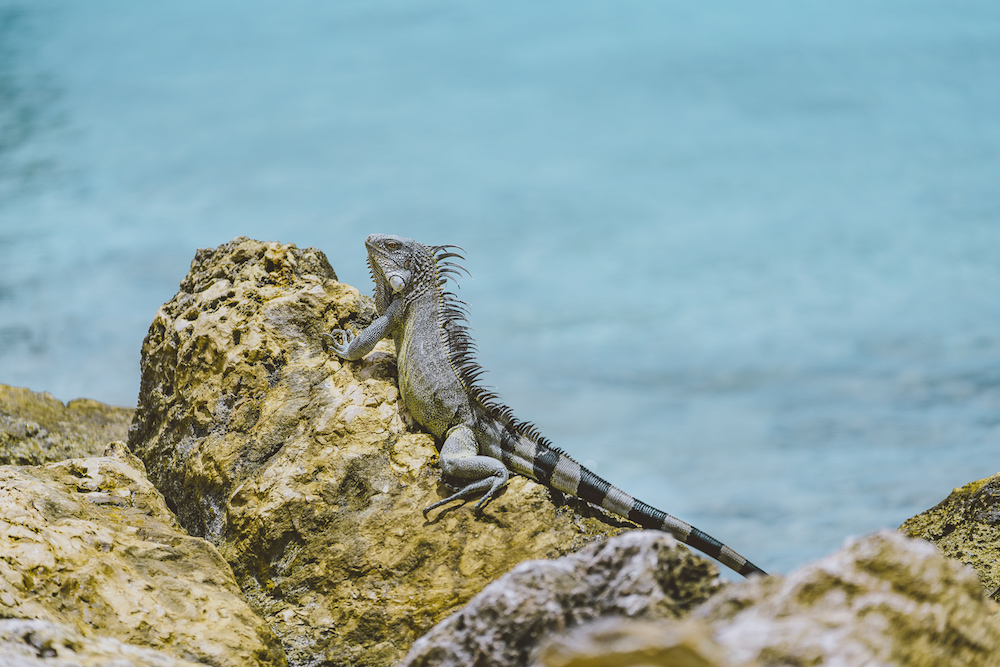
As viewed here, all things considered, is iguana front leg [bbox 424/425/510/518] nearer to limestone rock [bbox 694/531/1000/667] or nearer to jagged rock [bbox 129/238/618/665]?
jagged rock [bbox 129/238/618/665]

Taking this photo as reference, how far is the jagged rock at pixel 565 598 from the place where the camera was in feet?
7.82

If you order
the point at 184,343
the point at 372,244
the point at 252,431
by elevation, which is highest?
the point at 372,244

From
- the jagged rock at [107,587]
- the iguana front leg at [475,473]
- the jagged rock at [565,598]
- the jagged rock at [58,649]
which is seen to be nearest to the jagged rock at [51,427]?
the jagged rock at [107,587]

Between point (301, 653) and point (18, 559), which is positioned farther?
point (301, 653)

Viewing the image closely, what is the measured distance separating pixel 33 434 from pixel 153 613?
13.0ft

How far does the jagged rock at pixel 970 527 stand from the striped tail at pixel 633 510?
1.22 m

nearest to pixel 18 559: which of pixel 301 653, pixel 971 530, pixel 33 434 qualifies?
pixel 301 653

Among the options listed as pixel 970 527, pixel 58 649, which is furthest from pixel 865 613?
pixel 970 527

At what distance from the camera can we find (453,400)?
196 inches

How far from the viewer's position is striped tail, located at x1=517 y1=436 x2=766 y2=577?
461cm

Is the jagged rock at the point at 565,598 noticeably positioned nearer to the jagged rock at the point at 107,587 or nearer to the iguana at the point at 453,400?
the jagged rock at the point at 107,587

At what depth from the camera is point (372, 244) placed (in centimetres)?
571

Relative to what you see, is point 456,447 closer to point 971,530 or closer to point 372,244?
point 372,244

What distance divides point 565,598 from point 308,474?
8.55 feet
